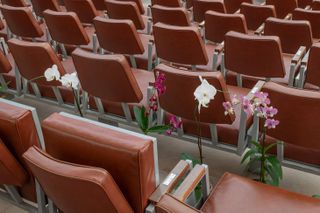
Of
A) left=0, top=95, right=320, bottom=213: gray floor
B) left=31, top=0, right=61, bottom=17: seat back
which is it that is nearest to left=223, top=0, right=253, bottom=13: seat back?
left=31, top=0, right=61, bottom=17: seat back

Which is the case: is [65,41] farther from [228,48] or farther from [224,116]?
[224,116]

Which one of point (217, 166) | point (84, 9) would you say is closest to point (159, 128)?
point (217, 166)

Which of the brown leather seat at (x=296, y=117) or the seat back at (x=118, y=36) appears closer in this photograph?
the brown leather seat at (x=296, y=117)

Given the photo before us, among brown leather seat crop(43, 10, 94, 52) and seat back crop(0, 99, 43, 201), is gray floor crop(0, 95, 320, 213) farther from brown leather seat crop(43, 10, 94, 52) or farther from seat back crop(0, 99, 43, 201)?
brown leather seat crop(43, 10, 94, 52)

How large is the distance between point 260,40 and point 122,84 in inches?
34.5

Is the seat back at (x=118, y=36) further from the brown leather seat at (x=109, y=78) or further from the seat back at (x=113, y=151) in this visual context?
the seat back at (x=113, y=151)

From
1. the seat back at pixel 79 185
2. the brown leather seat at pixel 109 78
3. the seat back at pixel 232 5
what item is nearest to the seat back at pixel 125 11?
the seat back at pixel 232 5

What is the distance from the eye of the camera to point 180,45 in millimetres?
2631

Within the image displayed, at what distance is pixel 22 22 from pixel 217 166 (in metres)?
2.05

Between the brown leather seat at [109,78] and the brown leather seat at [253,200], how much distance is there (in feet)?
2.45

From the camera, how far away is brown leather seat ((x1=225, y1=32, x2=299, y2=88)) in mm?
2342

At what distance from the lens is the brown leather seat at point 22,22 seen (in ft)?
10.6

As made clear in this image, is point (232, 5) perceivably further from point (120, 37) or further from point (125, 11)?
point (120, 37)

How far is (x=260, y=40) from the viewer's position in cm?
233
